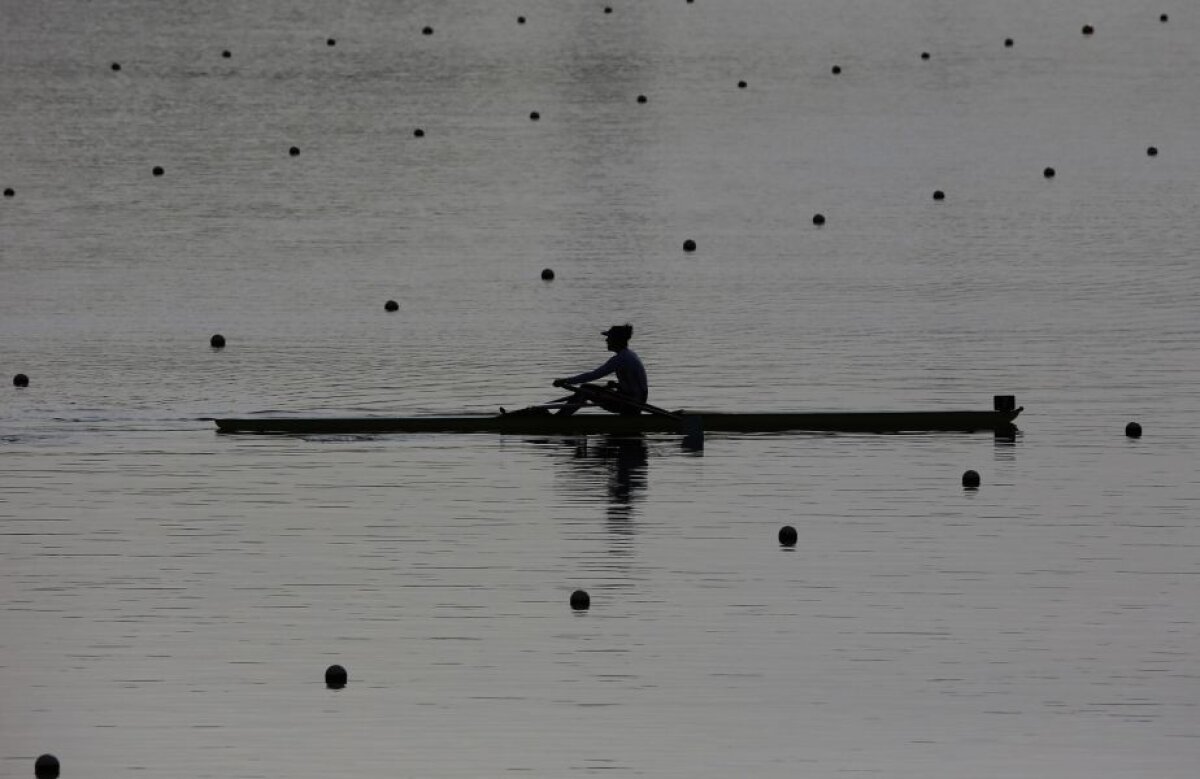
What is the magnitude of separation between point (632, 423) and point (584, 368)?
346 cm

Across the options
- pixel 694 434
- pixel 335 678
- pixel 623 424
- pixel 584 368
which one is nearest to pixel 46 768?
pixel 335 678

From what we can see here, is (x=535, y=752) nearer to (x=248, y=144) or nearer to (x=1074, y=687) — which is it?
(x=1074, y=687)

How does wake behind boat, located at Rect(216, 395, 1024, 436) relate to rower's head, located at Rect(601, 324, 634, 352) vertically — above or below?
below

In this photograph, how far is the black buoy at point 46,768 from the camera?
42.8 ft

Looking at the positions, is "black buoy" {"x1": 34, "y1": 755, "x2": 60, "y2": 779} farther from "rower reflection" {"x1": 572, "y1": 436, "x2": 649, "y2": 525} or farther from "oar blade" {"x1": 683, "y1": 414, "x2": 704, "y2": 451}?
"oar blade" {"x1": 683, "y1": 414, "x2": 704, "y2": 451}

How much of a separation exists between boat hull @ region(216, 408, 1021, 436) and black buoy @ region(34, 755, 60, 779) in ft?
33.1

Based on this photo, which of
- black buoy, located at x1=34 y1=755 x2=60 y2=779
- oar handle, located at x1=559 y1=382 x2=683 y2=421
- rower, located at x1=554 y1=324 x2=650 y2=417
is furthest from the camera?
oar handle, located at x1=559 y1=382 x2=683 y2=421

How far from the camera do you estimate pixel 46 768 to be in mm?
13062

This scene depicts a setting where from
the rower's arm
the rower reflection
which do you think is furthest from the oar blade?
the rower's arm

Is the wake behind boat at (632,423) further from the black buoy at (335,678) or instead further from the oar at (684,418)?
the black buoy at (335,678)

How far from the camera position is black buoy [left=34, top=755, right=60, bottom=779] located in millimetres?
13055

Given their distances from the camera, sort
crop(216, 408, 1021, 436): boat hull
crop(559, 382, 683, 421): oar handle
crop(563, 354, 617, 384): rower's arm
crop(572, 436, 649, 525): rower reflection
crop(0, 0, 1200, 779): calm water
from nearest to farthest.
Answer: crop(0, 0, 1200, 779): calm water < crop(572, 436, 649, 525): rower reflection < crop(563, 354, 617, 384): rower's arm < crop(559, 382, 683, 421): oar handle < crop(216, 408, 1021, 436): boat hull

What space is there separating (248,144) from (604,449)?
19.8 meters

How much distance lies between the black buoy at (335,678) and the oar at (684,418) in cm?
801
